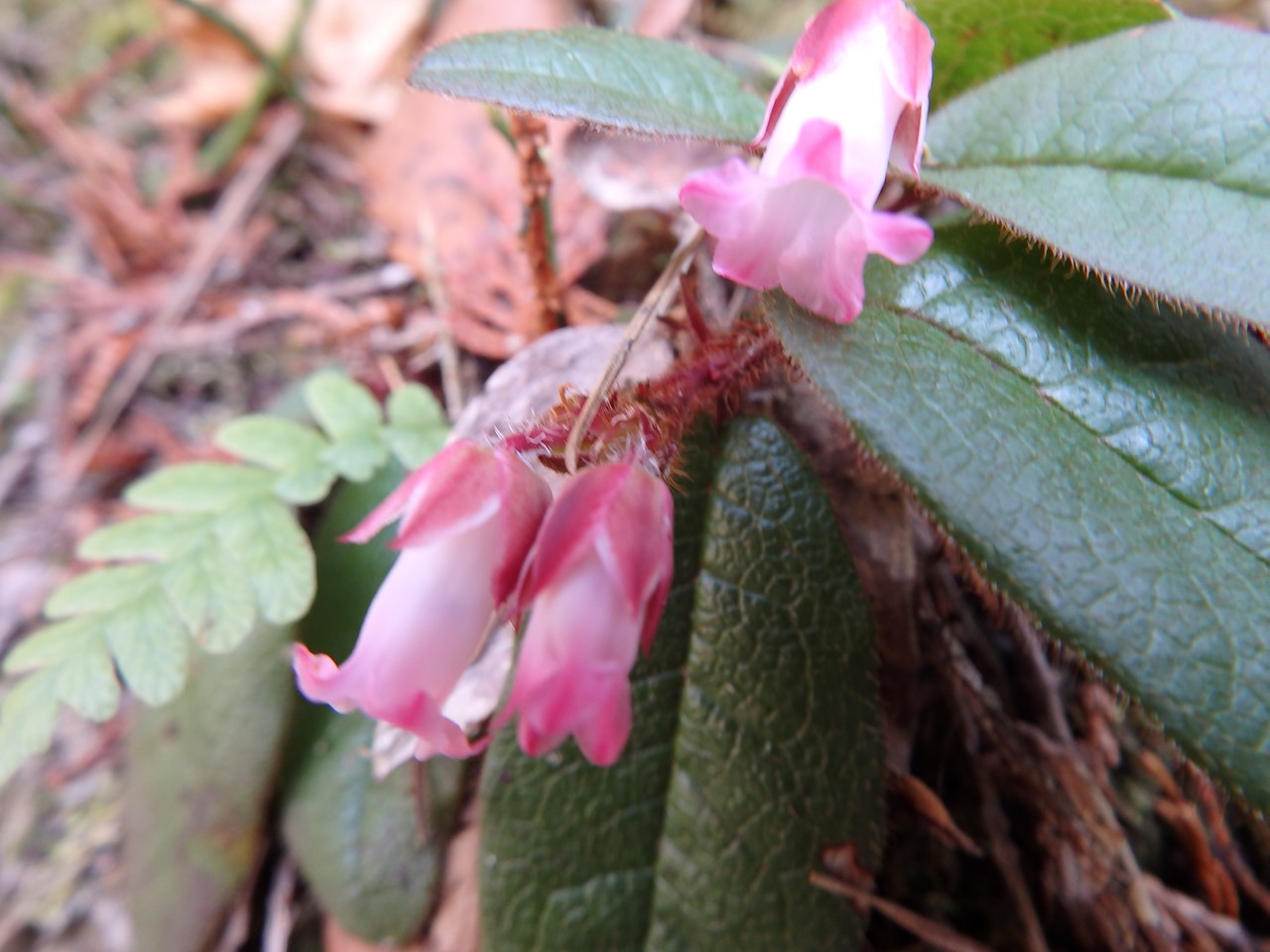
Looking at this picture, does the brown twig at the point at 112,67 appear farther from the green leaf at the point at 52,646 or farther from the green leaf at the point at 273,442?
the green leaf at the point at 52,646

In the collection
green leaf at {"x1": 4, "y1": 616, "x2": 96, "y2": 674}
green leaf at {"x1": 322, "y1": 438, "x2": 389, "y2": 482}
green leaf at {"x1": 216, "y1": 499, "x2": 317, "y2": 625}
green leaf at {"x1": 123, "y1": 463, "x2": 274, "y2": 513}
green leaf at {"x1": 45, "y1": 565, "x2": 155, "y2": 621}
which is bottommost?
green leaf at {"x1": 4, "y1": 616, "x2": 96, "y2": 674}

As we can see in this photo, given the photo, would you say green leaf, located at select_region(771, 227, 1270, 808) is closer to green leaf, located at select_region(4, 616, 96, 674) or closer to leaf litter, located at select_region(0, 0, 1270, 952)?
leaf litter, located at select_region(0, 0, 1270, 952)

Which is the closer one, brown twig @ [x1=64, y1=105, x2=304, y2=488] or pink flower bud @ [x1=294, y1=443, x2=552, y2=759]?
pink flower bud @ [x1=294, y1=443, x2=552, y2=759]

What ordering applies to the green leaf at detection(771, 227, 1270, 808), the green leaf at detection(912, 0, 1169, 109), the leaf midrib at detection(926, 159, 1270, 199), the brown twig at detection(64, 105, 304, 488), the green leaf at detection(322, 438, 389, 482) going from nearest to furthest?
1. the green leaf at detection(771, 227, 1270, 808)
2. the leaf midrib at detection(926, 159, 1270, 199)
3. the green leaf at detection(912, 0, 1169, 109)
4. the green leaf at detection(322, 438, 389, 482)
5. the brown twig at detection(64, 105, 304, 488)

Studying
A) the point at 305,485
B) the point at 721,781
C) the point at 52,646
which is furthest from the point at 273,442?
the point at 721,781

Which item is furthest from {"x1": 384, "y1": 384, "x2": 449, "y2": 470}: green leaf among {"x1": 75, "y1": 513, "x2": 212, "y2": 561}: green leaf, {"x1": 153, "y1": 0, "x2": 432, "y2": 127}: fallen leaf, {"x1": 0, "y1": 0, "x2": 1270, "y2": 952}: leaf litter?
{"x1": 153, "y1": 0, "x2": 432, "y2": 127}: fallen leaf

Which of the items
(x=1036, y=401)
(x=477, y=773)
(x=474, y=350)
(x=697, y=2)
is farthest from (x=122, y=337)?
(x=1036, y=401)

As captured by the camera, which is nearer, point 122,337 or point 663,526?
point 663,526

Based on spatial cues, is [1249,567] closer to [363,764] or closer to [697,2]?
[363,764]
